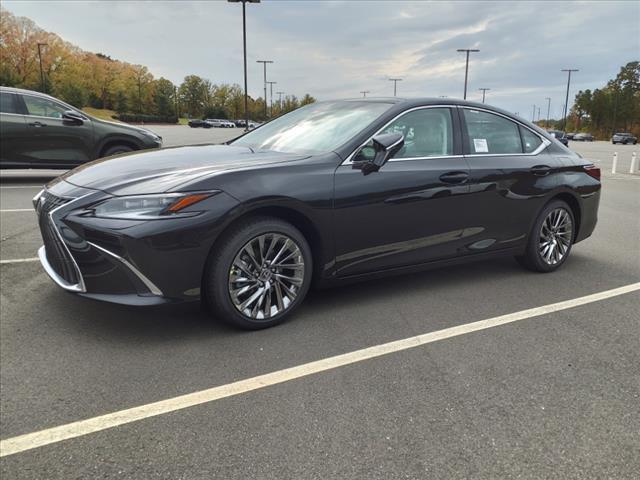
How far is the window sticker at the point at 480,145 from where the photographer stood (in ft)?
14.4

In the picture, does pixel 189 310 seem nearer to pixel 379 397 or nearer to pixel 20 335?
pixel 20 335

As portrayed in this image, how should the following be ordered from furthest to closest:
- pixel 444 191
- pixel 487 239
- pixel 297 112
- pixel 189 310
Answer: pixel 297 112
pixel 487 239
pixel 444 191
pixel 189 310

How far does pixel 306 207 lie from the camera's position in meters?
3.48

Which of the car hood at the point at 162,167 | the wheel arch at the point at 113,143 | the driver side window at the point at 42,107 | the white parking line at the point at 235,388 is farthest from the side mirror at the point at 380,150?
the driver side window at the point at 42,107

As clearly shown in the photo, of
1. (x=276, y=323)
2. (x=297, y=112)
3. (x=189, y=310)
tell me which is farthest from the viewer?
(x=297, y=112)

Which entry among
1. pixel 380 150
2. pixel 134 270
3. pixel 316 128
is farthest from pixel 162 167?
pixel 380 150

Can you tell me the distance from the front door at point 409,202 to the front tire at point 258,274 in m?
0.35

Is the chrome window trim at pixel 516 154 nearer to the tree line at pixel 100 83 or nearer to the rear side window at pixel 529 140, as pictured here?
the rear side window at pixel 529 140

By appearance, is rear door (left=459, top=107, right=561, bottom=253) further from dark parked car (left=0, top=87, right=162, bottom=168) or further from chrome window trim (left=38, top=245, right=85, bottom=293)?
dark parked car (left=0, top=87, right=162, bottom=168)

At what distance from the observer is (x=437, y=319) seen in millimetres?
3770

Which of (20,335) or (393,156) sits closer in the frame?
(20,335)

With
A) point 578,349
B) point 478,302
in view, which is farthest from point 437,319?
point 578,349

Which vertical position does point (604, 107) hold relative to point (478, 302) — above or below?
above

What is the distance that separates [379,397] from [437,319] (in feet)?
4.07
